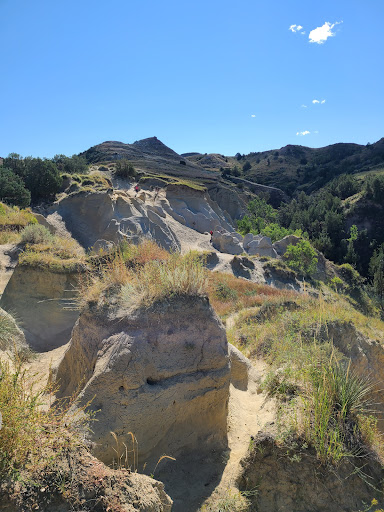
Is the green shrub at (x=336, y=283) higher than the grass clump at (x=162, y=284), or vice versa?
the grass clump at (x=162, y=284)

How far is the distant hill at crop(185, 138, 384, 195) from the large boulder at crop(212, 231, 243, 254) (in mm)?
47583

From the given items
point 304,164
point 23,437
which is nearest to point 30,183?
point 23,437

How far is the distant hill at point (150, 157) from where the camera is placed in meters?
60.6

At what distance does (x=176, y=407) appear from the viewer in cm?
424

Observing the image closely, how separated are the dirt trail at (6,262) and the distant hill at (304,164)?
226ft

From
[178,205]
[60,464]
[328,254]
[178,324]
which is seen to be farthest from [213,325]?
[328,254]

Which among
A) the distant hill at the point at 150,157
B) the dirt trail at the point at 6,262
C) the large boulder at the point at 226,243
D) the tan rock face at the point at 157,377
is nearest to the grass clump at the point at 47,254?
the dirt trail at the point at 6,262

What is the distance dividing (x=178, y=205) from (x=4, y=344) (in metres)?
30.4

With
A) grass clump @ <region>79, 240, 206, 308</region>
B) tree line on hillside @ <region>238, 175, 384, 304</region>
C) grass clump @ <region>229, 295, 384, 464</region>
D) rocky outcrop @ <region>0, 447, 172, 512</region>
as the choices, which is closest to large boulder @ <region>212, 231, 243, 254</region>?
tree line on hillside @ <region>238, 175, 384, 304</region>

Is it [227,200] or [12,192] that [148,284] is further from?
[227,200]

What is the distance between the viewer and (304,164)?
91.2 m

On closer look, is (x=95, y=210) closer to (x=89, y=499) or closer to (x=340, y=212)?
(x=89, y=499)

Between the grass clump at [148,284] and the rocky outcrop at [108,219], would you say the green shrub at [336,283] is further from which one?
the grass clump at [148,284]

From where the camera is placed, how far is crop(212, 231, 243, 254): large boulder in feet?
101
